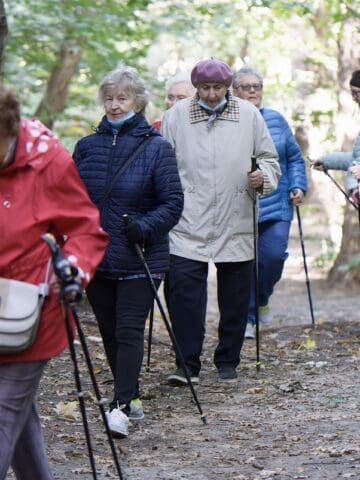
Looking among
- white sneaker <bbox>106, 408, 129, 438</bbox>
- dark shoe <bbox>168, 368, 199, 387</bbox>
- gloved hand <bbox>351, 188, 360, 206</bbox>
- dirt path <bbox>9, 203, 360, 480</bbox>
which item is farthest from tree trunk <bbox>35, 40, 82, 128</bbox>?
white sneaker <bbox>106, 408, 129, 438</bbox>

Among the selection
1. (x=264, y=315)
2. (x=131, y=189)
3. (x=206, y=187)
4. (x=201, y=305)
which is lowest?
(x=264, y=315)

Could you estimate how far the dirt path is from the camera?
17.0 ft

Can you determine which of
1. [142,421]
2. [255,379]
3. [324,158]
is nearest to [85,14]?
[324,158]

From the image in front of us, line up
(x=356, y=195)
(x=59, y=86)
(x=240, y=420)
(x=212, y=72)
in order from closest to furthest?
1. (x=240, y=420)
2. (x=212, y=72)
3. (x=356, y=195)
4. (x=59, y=86)

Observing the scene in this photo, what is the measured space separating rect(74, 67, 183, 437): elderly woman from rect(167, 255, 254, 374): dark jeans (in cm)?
105

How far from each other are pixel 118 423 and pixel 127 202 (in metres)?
1.27

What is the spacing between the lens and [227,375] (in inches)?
287

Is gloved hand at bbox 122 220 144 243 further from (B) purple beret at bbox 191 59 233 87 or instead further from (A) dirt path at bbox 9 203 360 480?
(B) purple beret at bbox 191 59 233 87

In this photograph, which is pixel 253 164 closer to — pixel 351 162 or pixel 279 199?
pixel 279 199

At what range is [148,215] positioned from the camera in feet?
19.0

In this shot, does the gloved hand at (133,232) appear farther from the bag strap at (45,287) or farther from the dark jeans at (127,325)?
the bag strap at (45,287)

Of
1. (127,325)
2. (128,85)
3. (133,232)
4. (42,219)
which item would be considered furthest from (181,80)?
(42,219)

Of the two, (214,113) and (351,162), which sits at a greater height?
(214,113)

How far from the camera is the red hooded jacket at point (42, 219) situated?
12.1 ft
